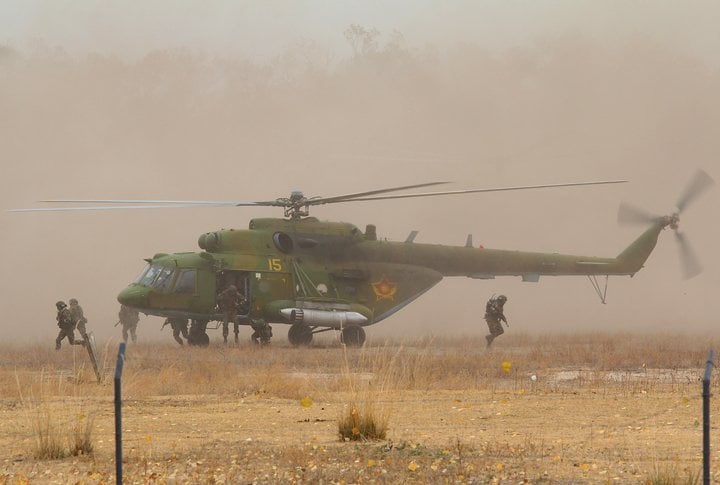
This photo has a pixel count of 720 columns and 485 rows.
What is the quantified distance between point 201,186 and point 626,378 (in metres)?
45.0

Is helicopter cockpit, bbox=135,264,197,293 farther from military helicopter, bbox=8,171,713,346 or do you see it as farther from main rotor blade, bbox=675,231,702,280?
main rotor blade, bbox=675,231,702,280

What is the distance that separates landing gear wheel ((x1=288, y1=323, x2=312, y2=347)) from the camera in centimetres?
2875

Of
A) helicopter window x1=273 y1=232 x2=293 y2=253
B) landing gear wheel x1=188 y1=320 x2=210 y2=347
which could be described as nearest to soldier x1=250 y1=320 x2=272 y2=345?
landing gear wheel x1=188 y1=320 x2=210 y2=347

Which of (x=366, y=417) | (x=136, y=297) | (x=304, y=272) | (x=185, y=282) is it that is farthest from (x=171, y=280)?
(x=366, y=417)

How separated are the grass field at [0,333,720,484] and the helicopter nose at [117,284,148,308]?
342 cm

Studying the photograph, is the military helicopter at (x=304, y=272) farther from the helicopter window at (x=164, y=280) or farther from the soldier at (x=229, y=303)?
the soldier at (x=229, y=303)

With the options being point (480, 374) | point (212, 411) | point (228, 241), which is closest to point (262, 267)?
point (228, 241)

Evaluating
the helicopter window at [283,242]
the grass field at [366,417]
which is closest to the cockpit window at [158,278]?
the helicopter window at [283,242]

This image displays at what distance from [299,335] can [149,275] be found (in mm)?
3682

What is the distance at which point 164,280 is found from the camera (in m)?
27.2

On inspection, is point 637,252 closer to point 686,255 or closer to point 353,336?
point 686,255

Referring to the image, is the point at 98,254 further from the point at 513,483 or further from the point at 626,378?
the point at 513,483

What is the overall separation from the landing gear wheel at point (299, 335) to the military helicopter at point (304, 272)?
0.07ft

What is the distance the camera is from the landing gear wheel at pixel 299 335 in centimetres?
2875
